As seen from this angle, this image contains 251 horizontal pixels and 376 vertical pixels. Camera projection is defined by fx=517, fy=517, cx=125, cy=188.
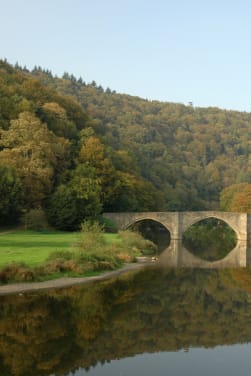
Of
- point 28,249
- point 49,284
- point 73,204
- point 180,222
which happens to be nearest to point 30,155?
point 73,204

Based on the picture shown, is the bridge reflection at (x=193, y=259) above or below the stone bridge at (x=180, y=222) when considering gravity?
below

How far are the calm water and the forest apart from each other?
102 ft

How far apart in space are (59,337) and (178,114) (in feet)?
548

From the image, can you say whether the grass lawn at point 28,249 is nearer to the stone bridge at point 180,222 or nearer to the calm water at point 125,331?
the calm water at point 125,331

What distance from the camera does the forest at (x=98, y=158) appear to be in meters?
62.7

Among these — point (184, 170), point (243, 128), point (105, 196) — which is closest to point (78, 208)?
point (105, 196)

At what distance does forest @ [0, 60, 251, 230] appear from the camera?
6272 centimetres

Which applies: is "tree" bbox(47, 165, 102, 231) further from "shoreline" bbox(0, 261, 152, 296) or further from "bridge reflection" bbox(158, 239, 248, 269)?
"shoreline" bbox(0, 261, 152, 296)

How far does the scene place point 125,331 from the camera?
21734 mm

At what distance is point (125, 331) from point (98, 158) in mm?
56383

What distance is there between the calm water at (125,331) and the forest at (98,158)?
1226 inches

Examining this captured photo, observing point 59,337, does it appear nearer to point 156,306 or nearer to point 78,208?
point 156,306


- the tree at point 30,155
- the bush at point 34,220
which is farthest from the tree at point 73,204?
the tree at point 30,155

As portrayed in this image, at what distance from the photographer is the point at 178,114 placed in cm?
18275
